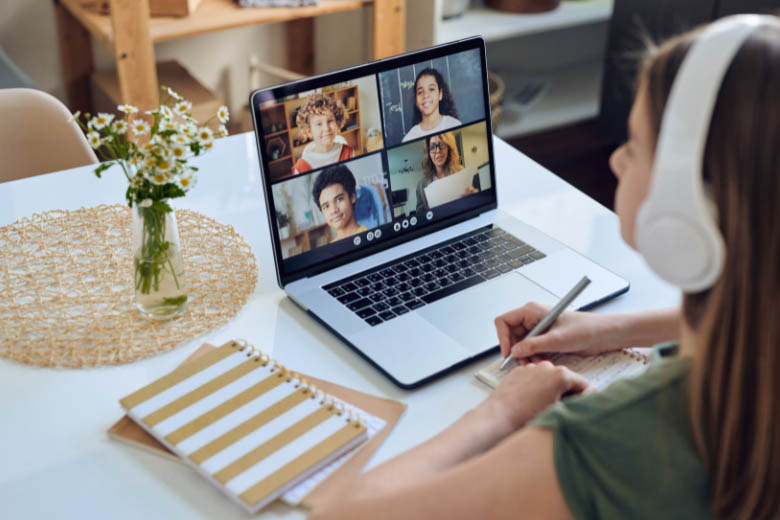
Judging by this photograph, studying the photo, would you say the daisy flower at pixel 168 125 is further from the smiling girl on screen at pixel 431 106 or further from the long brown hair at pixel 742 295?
the long brown hair at pixel 742 295

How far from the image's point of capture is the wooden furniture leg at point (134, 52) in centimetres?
221

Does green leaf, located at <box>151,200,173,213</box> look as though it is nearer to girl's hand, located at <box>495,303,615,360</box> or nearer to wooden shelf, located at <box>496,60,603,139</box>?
girl's hand, located at <box>495,303,615,360</box>

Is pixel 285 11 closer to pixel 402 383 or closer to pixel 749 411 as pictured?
pixel 402 383

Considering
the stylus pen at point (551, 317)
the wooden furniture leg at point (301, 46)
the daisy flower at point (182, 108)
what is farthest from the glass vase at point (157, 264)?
the wooden furniture leg at point (301, 46)

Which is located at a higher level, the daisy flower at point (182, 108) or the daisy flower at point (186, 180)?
the daisy flower at point (182, 108)

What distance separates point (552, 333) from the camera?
38.3 inches

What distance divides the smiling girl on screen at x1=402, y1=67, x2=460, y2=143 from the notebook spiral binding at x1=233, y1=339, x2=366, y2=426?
0.36 metres

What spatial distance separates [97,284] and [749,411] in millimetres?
826

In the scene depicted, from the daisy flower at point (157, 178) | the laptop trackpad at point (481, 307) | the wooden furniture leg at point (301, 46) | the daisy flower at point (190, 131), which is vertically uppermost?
the daisy flower at point (190, 131)

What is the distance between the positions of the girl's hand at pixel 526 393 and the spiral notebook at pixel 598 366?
46mm

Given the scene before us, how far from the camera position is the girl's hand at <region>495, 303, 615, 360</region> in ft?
3.17

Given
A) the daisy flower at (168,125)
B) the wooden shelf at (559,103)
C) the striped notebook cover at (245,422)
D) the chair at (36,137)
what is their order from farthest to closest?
the wooden shelf at (559,103) < the chair at (36,137) < the daisy flower at (168,125) < the striped notebook cover at (245,422)

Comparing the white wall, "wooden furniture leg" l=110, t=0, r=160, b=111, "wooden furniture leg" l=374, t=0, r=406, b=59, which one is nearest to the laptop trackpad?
"wooden furniture leg" l=110, t=0, r=160, b=111

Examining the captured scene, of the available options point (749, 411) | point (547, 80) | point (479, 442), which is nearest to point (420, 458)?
point (479, 442)
